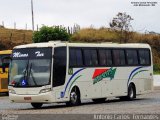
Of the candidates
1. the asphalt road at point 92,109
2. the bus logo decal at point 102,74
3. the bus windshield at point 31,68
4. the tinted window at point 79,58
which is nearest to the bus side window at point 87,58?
the tinted window at point 79,58

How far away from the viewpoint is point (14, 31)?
90438 mm

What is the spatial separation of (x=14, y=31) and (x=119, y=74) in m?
58.5

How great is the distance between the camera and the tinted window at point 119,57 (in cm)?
3291

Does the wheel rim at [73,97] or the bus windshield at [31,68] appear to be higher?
the bus windshield at [31,68]

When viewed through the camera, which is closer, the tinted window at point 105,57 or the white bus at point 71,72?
the white bus at point 71,72

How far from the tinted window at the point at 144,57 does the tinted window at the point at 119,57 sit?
1881 mm

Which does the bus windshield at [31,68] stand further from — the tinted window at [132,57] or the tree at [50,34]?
the tree at [50,34]

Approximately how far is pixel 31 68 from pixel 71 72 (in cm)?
197

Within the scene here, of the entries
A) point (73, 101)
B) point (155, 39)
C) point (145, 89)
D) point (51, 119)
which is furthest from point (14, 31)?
point (51, 119)

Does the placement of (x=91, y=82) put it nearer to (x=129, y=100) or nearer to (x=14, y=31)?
(x=129, y=100)

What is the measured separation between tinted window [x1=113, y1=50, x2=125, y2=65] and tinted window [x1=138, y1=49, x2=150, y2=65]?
1881mm

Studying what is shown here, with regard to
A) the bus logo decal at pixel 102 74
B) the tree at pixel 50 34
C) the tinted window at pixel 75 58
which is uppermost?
the tree at pixel 50 34

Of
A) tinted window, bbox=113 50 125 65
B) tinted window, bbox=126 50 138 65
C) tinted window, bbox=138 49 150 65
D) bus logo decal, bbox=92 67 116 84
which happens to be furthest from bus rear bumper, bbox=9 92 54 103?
tinted window, bbox=138 49 150 65

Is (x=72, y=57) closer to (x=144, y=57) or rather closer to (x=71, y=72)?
(x=71, y=72)
